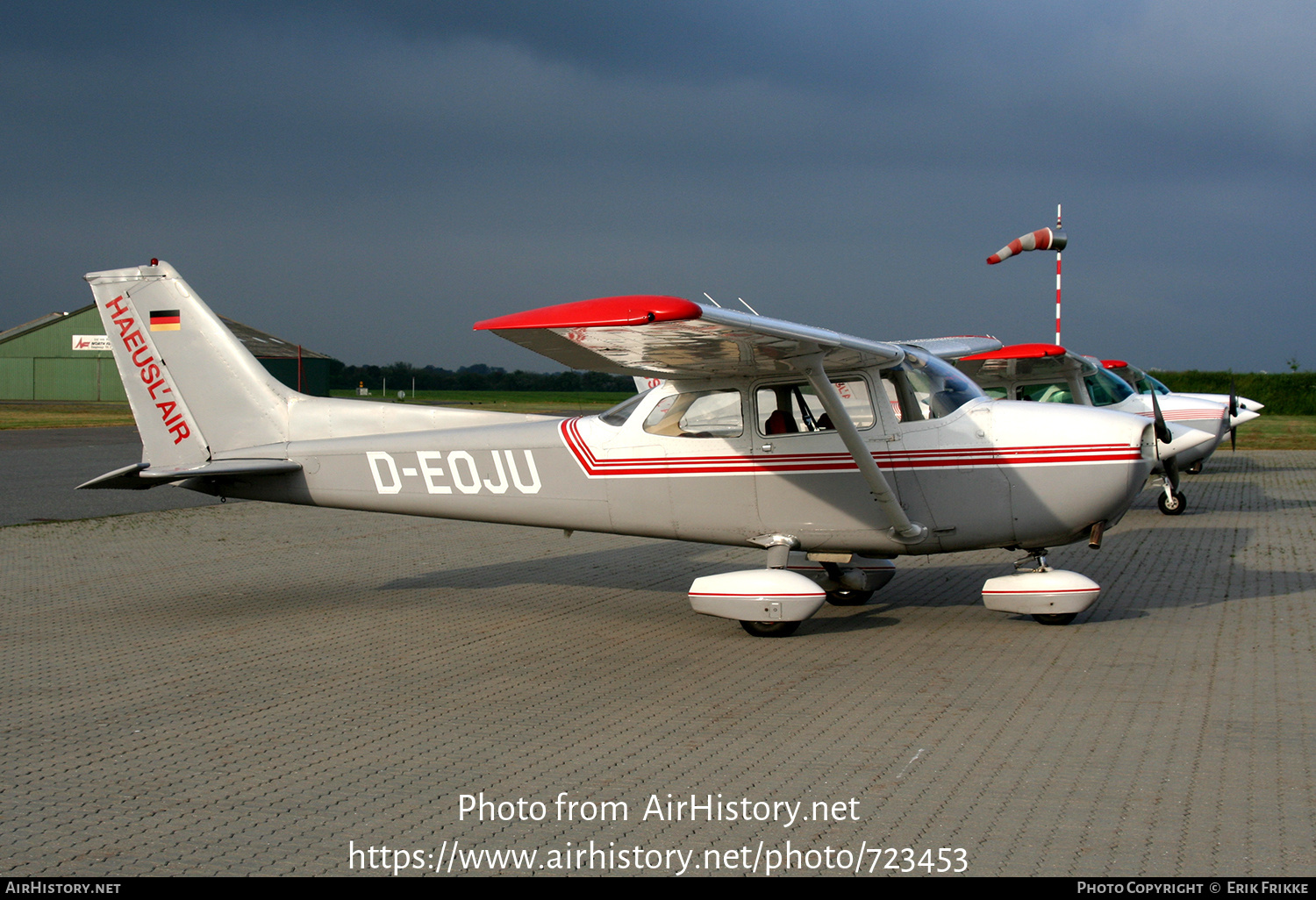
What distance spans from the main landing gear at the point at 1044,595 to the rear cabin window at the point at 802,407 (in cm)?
153

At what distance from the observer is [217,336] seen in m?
8.79

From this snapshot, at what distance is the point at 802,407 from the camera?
7652 mm

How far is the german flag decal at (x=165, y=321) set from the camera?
8680 mm

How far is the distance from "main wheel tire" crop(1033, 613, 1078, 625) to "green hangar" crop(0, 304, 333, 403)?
51.0 m

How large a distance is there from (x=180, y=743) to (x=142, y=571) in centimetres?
549

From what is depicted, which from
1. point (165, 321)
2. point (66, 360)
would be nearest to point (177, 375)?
point (165, 321)

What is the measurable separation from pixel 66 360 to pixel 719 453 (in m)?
57.2

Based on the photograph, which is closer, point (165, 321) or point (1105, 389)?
point (165, 321)

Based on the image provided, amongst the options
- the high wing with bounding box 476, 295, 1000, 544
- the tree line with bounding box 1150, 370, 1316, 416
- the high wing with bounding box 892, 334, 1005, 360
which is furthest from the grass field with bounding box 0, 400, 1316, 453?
the high wing with bounding box 476, 295, 1000, 544

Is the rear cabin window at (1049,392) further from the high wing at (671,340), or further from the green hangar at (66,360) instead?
the green hangar at (66,360)

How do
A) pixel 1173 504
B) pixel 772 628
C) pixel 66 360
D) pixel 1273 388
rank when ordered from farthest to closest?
pixel 66 360
pixel 1273 388
pixel 1173 504
pixel 772 628

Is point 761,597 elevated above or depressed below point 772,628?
above

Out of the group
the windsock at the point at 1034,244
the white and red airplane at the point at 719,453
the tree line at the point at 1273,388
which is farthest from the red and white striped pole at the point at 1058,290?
the tree line at the point at 1273,388

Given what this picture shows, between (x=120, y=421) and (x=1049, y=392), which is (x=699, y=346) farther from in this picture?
(x=120, y=421)
